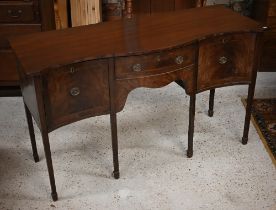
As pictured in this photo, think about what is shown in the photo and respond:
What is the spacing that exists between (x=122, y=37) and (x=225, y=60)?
61cm

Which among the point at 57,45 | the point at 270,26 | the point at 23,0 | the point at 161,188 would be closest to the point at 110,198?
the point at 161,188

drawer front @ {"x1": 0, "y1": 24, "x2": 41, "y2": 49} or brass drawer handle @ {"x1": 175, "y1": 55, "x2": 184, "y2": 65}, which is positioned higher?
brass drawer handle @ {"x1": 175, "y1": 55, "x2": 184, "y2": 65}

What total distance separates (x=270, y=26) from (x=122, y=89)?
180cm

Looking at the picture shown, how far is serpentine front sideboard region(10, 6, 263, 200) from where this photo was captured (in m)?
1.82

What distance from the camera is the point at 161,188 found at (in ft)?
7.14

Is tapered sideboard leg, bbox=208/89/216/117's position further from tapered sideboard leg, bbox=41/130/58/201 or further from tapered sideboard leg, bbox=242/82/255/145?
tapered sideboard leg, bbox=41/130/58/201

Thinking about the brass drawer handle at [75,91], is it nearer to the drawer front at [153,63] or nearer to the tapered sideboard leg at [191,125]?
the drawer front at [153,63]

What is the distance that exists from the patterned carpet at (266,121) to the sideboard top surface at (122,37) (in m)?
0.79

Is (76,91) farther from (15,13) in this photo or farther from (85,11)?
(85,11)

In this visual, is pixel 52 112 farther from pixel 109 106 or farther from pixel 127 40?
pixel 127 40

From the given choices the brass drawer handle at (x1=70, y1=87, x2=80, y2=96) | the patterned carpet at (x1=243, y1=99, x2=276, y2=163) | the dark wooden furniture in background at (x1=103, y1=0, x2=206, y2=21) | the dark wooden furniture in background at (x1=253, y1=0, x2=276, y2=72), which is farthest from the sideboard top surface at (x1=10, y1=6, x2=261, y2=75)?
the dark wooden furniture in background at (x1=103, y1=0, x2=206, y2=21)

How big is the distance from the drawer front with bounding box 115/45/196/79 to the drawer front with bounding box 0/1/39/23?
124 cm

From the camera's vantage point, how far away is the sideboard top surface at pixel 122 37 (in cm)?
183

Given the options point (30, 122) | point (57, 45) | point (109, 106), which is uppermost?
point (57, 45)
